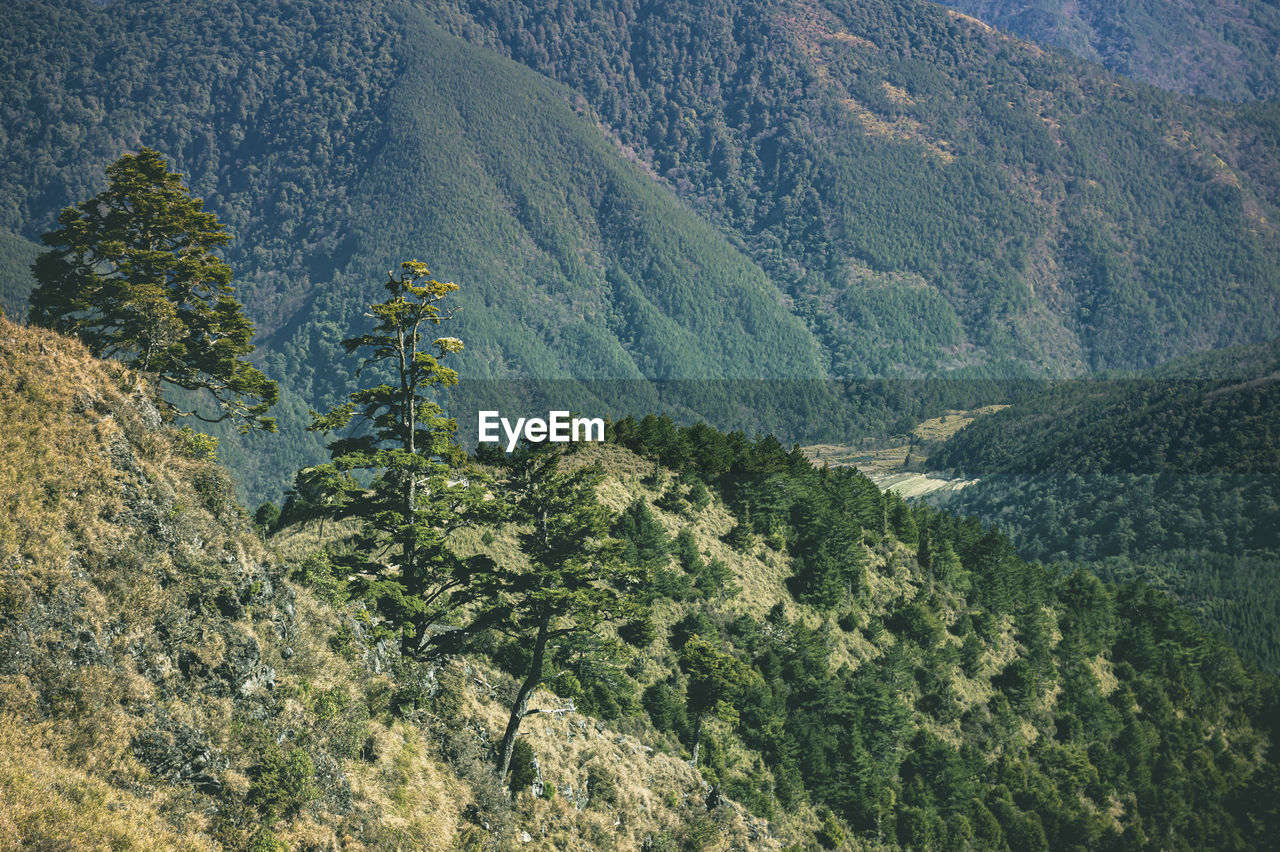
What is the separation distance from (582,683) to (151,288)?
3106cm

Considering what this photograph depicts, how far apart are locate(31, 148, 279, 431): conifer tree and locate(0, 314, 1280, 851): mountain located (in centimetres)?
511

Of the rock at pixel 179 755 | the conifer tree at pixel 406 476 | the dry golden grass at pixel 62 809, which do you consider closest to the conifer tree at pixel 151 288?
the conifer tree at pixel 406 476

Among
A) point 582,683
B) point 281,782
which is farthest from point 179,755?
point 582,683

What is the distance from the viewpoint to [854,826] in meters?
75.6

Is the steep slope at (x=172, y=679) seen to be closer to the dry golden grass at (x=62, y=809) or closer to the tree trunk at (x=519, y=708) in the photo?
the dry golden grass at (x=62, y=809)

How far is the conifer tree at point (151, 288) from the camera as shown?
4084 centimetres

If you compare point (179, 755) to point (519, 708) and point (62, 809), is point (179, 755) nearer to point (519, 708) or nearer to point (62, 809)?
point (62, 809)

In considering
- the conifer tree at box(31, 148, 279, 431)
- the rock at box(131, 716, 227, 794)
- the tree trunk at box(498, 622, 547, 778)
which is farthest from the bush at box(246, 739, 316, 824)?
the conifer tree at box(31, 148, 279, 431)

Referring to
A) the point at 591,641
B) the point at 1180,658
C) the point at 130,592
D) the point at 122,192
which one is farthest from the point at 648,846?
the point at 1180,658

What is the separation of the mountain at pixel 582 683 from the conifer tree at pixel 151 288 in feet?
16.7

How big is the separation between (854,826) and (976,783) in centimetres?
2300

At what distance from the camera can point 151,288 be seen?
1597 inches

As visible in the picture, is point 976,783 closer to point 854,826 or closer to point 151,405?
point 854,826

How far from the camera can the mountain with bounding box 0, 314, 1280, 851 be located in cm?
2686
